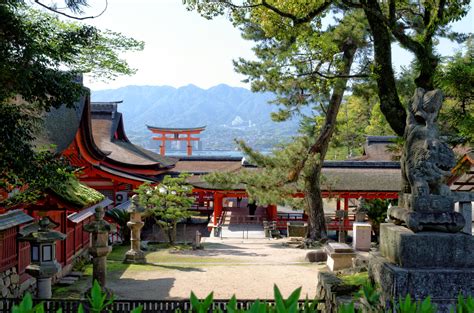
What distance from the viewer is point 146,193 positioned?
19938 millimetres

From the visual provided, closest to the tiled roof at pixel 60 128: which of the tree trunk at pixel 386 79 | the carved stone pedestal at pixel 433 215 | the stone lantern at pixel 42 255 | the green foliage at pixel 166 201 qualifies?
the stone lantern at pixel 42 255

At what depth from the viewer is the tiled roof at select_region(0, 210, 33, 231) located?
9242 mm

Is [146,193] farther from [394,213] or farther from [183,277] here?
[394,213]

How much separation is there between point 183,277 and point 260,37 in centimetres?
1030

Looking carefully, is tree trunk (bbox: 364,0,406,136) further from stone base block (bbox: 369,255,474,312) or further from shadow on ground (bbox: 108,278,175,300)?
shadow on ground (bbox: 108,278,175,300)

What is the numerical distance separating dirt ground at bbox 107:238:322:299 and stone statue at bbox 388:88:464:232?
441 cm

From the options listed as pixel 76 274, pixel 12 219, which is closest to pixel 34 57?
pixel 12 219

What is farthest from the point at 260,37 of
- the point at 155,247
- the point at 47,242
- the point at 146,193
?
the point at 47,242

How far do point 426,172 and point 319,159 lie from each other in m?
13.2

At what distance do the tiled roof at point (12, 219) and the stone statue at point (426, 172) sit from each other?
276 inches

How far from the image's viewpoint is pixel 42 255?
996 cm

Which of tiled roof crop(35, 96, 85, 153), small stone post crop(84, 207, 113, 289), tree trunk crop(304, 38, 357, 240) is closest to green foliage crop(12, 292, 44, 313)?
small stone post crop(84, 207, 113, 289)

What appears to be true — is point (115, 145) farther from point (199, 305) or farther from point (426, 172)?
point (199, 305)

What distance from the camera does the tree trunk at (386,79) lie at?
10.8 meters
